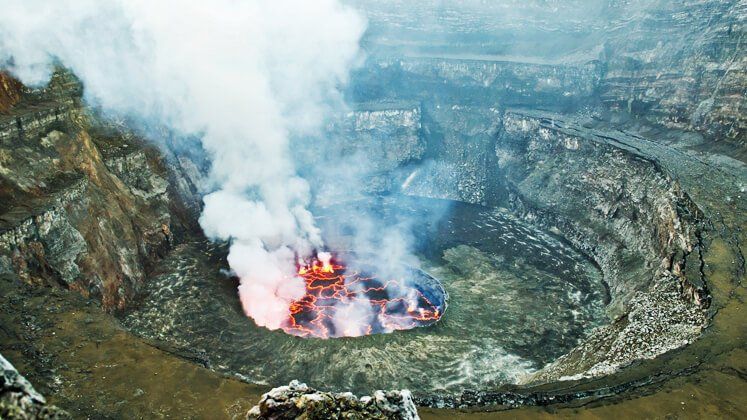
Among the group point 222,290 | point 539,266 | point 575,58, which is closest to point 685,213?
point 539,266

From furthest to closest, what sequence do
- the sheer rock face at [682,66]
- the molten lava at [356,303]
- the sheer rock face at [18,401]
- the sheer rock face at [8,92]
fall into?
the sheer rock face at [682,66] < the molten lava at [356,303] < the sheer rock face at [8,92] < the sheer rock face at [18,401]

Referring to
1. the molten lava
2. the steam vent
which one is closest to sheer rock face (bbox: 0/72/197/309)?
the steam vent

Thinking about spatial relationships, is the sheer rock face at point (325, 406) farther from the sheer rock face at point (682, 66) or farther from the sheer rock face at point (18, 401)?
the sheer rock face at point (682, 66)

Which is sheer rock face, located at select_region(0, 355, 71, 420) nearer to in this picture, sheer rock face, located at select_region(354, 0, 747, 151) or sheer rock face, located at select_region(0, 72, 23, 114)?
sheer rock face, located at select_region(0, 72, 23, 114)

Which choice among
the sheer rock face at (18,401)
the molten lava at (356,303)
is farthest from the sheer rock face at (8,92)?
the sheer rock face at (18,401)

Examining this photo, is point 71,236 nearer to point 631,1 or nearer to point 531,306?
point 531,306
